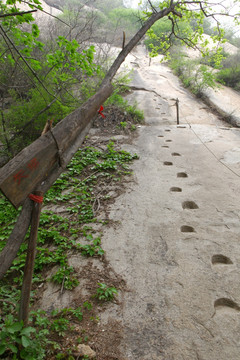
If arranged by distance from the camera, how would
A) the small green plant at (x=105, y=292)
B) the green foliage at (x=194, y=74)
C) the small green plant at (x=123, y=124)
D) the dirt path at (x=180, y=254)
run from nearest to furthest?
the dirt path at (x=180, y=254) → the small green plant at (x=105, y=292) → the small green plant at (x=123, y=124) → the green foliage at (x=194, y=74)

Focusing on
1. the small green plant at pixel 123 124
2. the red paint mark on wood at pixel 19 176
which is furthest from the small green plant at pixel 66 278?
the small green plant at pixel 123 124

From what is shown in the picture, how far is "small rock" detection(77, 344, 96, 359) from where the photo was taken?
1.70 metres

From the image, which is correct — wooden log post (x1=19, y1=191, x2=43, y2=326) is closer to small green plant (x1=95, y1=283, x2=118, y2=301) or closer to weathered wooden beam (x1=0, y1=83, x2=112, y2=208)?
weathered wooden beam (x1=0, y1=83, x2=112, y2=208)

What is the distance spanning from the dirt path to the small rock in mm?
251

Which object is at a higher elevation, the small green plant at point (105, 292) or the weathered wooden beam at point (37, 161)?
the weathered wooden beam at point (37, 161)

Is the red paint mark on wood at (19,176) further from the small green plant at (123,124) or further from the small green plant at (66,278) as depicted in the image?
the small green plant at (123,124)

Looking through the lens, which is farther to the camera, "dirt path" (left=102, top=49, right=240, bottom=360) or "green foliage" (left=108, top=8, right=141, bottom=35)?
"green foliage" (left=108, top=8, right=141, bottom=35)

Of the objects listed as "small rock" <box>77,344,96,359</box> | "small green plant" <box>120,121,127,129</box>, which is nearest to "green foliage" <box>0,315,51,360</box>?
"small rock" <box>77,344,96,359</box>

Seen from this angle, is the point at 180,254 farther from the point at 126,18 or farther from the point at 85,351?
the point at 126,18

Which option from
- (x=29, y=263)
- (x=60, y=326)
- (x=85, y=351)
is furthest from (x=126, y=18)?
(x=85, y=351)

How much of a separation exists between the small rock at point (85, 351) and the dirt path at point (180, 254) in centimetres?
25

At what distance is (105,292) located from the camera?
2215mm

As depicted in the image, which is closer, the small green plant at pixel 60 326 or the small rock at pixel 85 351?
the small rock at pixel 85 351

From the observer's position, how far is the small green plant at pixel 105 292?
7.16ft
